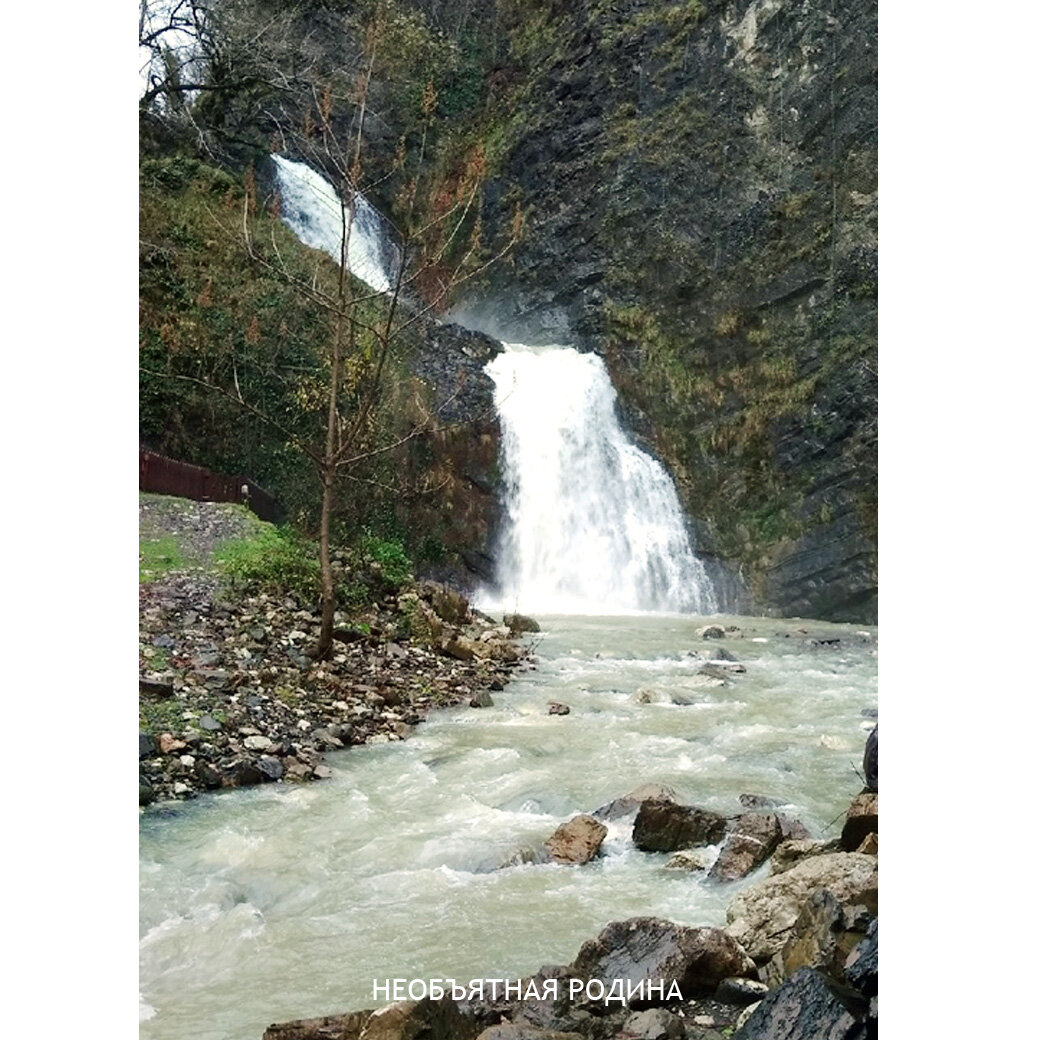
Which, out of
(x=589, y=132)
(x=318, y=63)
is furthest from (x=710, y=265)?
(x=318, y=63)

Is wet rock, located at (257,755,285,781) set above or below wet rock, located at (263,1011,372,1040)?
above

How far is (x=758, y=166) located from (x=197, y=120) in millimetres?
3348

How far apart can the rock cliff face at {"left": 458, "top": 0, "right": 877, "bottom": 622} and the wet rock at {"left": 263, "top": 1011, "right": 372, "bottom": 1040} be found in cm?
251

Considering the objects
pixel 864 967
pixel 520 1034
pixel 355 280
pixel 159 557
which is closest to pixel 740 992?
pixel 864 967

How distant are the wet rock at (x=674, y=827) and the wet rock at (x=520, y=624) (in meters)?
1.52

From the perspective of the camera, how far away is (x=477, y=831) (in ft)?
12.3

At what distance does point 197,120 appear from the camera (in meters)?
4.98

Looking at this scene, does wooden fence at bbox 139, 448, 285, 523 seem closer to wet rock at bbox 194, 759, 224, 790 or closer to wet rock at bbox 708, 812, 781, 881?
wet rock at bbox 194, 759, 224, 790

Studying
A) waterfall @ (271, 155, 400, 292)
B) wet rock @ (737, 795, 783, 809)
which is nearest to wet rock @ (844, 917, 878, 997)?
wet rock @ (737, 795, 783, 809)

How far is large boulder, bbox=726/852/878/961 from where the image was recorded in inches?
117

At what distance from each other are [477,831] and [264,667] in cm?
137

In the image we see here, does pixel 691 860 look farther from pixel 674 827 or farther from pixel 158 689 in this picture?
pixel 158 689
